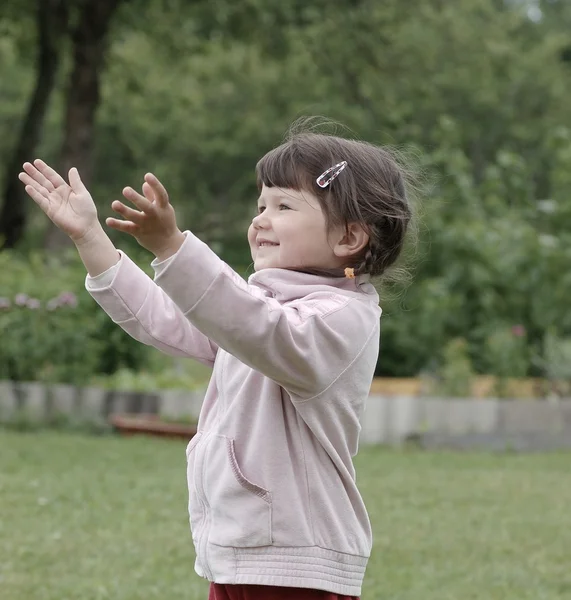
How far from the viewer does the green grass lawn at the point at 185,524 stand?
178 inches

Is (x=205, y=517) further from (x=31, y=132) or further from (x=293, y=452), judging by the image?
(x=31, y=132)

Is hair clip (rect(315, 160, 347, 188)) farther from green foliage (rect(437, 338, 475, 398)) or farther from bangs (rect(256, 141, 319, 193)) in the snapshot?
green foliage (rect(437, 338, 475, 398))

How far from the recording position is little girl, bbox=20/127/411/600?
217cm

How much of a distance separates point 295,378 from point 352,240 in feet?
1.25

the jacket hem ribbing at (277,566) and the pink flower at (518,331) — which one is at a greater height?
the jacket hem ribbing at (277,566)

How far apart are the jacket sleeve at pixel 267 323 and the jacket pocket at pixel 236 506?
0.63 ft

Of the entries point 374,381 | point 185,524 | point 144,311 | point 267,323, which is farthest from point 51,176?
point 374,381

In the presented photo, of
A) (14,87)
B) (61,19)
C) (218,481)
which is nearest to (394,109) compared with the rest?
(61,19)

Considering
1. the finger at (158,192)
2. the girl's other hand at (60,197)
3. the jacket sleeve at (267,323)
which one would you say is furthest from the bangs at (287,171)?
the finger at (158,192)

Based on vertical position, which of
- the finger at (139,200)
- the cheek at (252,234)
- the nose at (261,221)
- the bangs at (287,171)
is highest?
the bangs at (287,171)

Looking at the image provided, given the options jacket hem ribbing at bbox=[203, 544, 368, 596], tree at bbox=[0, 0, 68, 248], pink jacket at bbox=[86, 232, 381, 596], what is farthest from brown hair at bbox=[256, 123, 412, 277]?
tree at bbox=[0, 0, 68, 248]

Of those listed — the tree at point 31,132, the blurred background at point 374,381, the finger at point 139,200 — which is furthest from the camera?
the tree at point 31,132

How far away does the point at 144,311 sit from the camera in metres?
2.49

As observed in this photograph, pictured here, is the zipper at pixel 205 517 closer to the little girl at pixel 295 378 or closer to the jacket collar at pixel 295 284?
the little girl at pixel 295 378
